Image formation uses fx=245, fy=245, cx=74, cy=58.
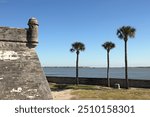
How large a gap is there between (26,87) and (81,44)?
36.1 m

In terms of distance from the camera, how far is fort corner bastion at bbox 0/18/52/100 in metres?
12.0

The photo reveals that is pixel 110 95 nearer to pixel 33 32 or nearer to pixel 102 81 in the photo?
pixel 102 81

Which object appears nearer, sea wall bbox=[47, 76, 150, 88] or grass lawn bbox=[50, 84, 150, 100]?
grass lawn bbox=[50, 84, 150, 100]

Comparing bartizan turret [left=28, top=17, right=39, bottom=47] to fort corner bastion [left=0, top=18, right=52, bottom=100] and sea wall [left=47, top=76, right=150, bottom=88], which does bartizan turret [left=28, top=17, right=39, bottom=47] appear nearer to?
fort corner bastion [left=0, top=18, right=52, bottom=100]

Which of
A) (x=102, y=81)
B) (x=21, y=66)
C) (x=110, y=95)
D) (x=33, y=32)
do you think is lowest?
(x=110, y=95)

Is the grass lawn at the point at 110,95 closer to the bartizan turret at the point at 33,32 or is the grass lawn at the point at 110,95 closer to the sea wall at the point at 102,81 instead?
the sea wall at the point at 102,81

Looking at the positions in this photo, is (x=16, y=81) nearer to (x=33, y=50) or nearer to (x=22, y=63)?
(x=22, y=63)

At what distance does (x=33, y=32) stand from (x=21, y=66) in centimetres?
204

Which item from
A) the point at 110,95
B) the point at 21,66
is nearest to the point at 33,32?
the point at 21,66

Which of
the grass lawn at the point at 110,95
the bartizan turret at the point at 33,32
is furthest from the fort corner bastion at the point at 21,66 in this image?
the grass lawn at the point at 110,95

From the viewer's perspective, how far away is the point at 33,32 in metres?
13.6

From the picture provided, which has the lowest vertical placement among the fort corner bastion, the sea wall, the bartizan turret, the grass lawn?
the grass lawn

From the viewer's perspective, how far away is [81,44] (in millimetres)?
47938

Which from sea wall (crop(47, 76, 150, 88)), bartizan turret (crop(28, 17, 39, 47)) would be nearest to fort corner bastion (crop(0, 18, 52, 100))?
bartizan turret (crop(28, 17, 39, 47))
